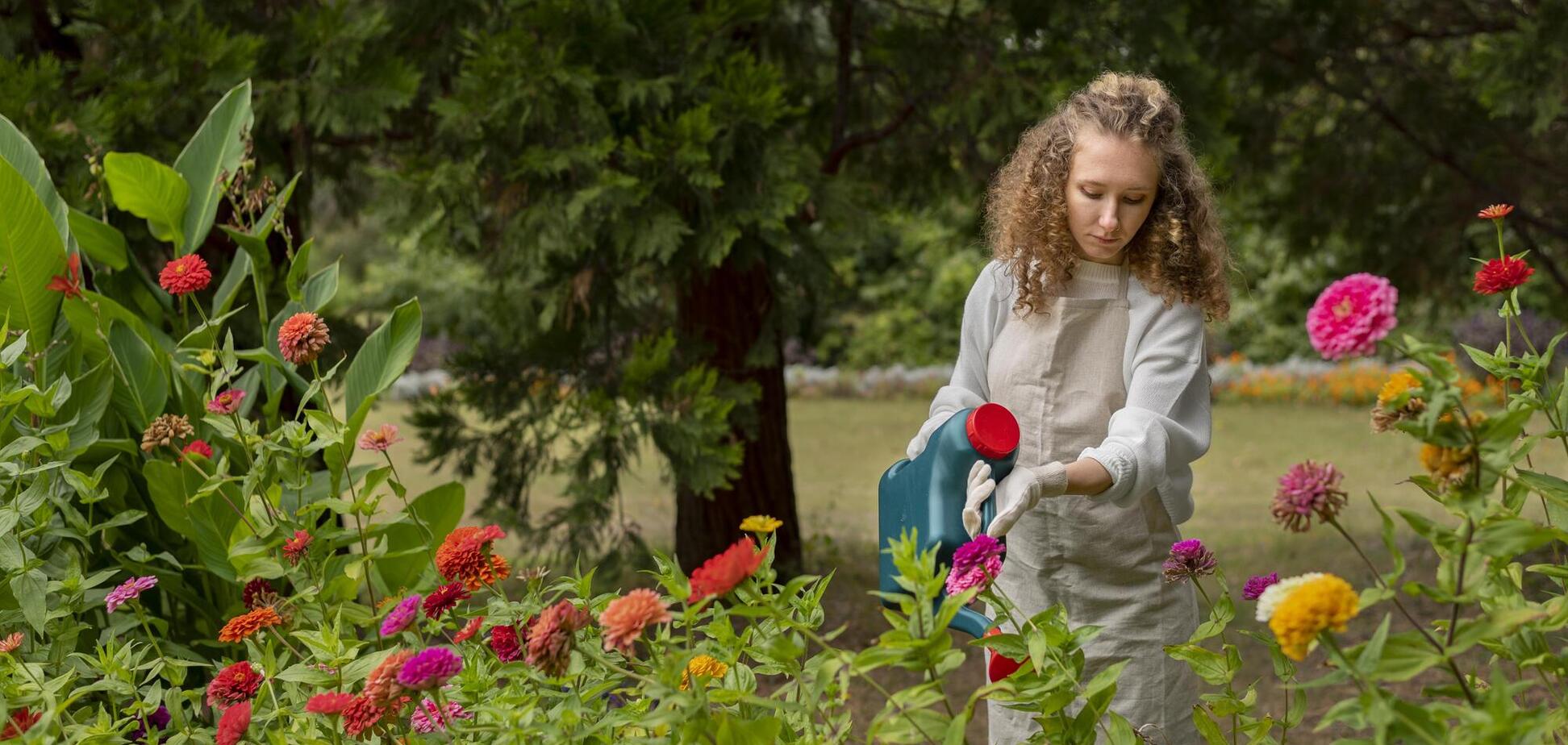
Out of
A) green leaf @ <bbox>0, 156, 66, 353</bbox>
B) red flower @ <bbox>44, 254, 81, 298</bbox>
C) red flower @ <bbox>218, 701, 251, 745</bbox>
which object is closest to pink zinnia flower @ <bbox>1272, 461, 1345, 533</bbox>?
red flower @ <bbox>218, 701, 251, 745</bbox>

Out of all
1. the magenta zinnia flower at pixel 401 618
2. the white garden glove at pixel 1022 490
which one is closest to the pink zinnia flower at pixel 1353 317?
the white garden glove at pixel 1022 490

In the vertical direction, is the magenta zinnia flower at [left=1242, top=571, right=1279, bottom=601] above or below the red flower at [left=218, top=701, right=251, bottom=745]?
above

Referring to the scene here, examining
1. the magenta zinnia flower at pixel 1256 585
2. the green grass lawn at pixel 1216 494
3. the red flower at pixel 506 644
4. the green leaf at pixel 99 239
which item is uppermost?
the green leaf at pixel 99 239

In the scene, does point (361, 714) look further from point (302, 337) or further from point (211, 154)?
point (211, 154)

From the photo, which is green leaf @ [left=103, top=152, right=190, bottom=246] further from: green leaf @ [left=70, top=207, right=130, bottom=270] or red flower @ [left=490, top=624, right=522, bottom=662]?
red flower @ [left=490, top=624, right=522, bottom=662]

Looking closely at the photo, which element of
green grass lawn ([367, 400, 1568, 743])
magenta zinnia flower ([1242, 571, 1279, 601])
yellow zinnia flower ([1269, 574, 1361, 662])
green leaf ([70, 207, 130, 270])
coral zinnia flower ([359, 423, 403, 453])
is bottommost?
green grass lawn ([367, 400, 1568, 743])

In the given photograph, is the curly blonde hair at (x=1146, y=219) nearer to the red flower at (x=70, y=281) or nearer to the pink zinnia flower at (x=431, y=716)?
the pink zinnia flower at (x=431, y=716)

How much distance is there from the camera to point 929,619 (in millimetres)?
1171

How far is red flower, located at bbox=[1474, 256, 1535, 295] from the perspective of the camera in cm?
144

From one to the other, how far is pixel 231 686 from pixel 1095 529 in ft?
3.86

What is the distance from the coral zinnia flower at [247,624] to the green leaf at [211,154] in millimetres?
1391

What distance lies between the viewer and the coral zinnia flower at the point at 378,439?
1.69 metres

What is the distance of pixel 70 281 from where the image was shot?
2363 mm

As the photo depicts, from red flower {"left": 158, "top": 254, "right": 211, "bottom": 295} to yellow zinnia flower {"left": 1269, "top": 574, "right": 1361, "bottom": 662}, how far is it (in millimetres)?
1570
